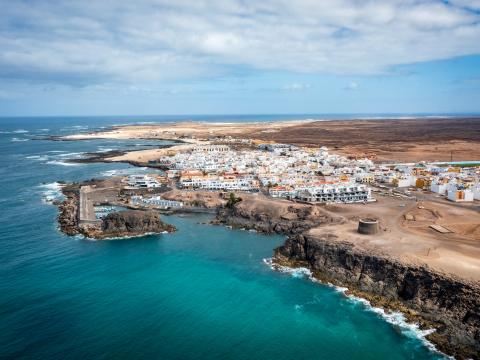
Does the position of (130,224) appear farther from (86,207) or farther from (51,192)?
(51,192)

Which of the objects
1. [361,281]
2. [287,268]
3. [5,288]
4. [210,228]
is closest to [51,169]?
[210,228]

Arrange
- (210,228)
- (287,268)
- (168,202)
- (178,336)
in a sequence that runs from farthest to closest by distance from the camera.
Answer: (168,202) < (210,228) < (287,268) < (178,336)

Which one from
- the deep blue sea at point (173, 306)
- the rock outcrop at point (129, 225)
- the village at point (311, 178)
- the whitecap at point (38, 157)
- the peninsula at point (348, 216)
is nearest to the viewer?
the deep blue sea at point (173, 306)

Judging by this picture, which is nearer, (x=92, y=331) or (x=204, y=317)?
(x=92, y=331)

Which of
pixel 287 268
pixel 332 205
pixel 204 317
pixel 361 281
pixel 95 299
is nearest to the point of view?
pixel 204 317

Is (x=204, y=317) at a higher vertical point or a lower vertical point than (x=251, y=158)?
lower

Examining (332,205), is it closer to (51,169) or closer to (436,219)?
(436,219)

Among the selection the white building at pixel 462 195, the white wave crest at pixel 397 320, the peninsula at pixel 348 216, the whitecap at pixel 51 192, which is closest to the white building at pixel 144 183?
the peninsula at pixel 348 216

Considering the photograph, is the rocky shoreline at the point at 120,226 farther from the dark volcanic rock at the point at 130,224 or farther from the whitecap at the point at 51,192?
the whitecap at the point at 51,192
